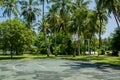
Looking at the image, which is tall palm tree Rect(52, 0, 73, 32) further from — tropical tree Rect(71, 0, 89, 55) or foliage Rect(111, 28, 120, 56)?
foliage Rect(111, 28, 120, 56)

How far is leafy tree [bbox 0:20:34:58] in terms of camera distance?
190 ft

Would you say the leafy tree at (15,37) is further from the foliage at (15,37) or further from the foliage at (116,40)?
the foliage at (116,40)

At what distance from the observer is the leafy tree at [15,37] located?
2282 inches

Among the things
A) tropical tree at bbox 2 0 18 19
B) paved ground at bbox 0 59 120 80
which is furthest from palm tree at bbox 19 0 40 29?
paved ground at bbox 0 59 120 80

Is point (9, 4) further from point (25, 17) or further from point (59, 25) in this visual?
point (59, 25)

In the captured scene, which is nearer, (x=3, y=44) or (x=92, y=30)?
(x=3, y=44)

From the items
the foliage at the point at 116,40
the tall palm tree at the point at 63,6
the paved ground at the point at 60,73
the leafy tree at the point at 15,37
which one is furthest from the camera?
the tall palm tree at the point at 63,6

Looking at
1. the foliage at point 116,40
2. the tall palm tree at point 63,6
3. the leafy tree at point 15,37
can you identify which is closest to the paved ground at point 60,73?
the foliage at point 116,40

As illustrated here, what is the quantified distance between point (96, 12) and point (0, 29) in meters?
27.5

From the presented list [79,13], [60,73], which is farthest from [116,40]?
[60,73]

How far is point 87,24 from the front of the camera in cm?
7138

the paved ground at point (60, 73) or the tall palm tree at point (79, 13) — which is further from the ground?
the tall palm tree at point (79, 13)

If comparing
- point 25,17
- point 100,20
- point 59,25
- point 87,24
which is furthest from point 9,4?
point 100,20

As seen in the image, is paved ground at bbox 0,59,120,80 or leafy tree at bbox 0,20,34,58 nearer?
paved ground at bbox 0,59,120,80
